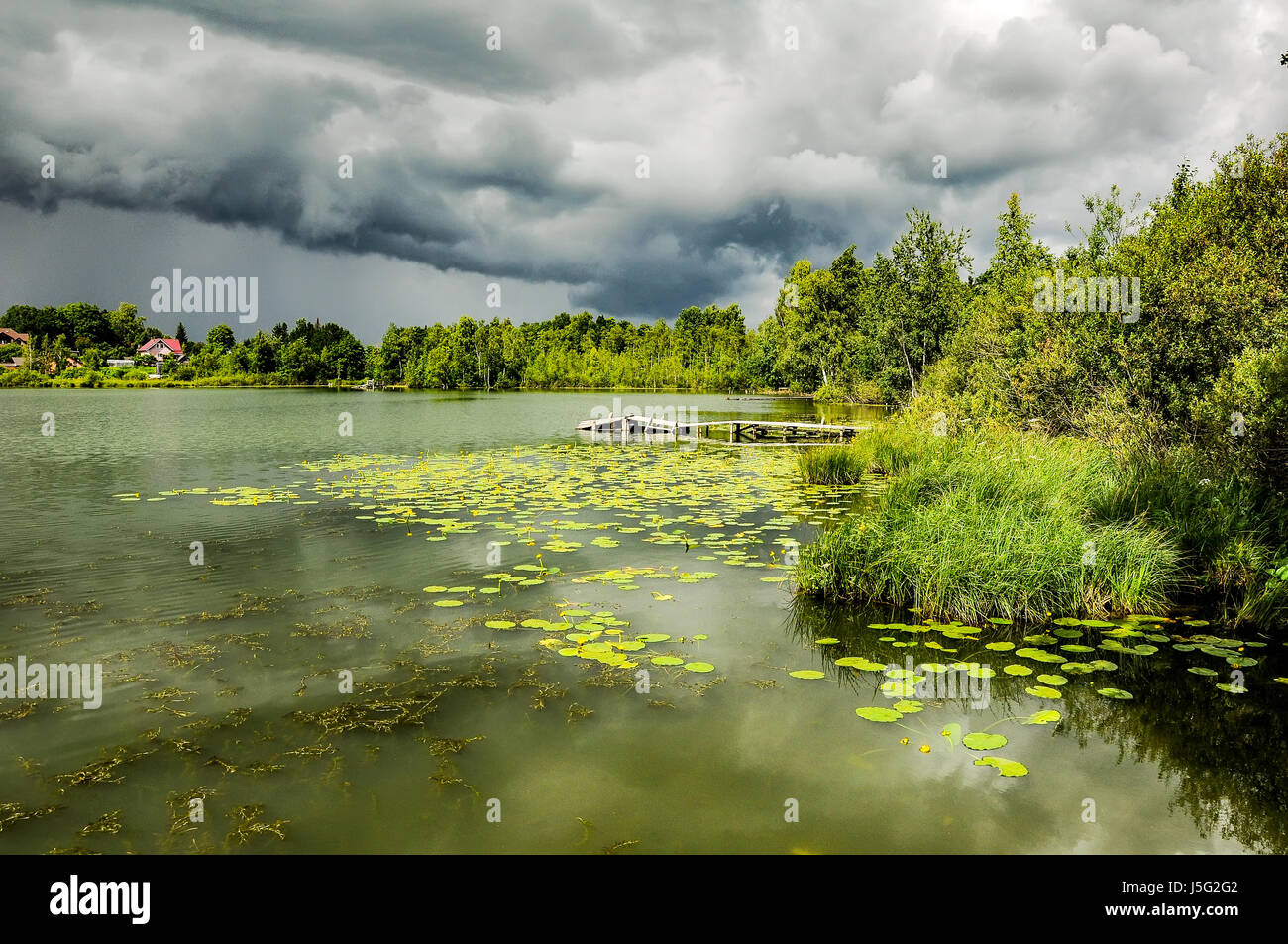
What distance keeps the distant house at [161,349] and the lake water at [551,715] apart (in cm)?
13218

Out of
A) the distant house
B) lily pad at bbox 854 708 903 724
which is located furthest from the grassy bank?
the distant house

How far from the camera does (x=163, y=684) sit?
5.79m

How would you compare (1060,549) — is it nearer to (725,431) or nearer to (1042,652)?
(1042,652)

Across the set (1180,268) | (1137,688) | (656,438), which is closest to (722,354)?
(656,438)

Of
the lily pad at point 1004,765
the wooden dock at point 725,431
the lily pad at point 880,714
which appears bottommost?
the lily pad at point 1004,765

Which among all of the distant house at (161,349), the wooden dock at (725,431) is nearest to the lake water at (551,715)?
the wooden dock at (725,431)

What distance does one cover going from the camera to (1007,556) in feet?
25.3

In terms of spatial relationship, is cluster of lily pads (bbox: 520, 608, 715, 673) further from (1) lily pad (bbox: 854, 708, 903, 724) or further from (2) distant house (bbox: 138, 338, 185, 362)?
(2) distant house (bbox: 138, 338, 185, 362)

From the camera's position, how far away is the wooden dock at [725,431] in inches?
1133

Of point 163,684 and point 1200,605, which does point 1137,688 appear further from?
point 163,684

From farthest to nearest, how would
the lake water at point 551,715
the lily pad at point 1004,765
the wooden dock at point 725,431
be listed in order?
1. the wooden dock at point 725,431
2. the lily pad at point 1004,765
3. the lake water at point 551,715

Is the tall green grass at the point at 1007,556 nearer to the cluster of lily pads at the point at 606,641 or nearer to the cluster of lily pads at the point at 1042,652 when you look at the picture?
the cluster of lily pads at the point at 1042,652
